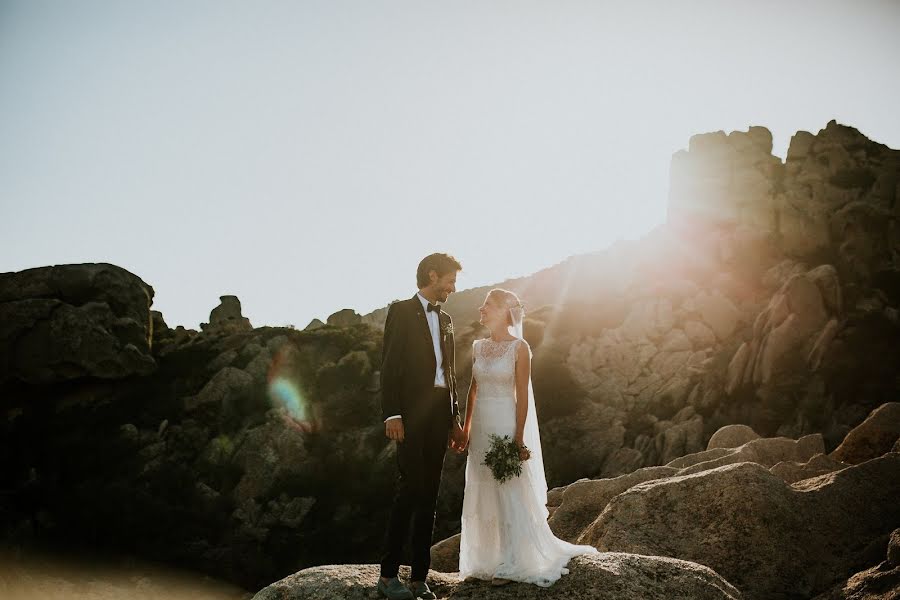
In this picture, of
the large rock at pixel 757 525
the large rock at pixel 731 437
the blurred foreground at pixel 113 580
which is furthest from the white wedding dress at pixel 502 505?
the blurred foreground at pixel 113 580

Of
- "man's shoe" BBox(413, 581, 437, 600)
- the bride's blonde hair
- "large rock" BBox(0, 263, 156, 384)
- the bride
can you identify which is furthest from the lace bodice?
"large rock" BBox(0, 263, 156, 384)

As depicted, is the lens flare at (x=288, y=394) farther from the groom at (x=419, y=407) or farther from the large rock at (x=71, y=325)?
the groom at (x=419, y=407)

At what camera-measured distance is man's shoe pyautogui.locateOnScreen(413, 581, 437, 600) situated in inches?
202

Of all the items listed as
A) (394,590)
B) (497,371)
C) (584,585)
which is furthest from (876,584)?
(394,590)

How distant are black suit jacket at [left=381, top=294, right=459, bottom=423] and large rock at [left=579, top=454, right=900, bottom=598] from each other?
3539 millimetres

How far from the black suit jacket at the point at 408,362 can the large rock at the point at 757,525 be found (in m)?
3.54

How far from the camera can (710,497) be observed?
773 centimetres

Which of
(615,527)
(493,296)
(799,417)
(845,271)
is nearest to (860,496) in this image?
(615,527)

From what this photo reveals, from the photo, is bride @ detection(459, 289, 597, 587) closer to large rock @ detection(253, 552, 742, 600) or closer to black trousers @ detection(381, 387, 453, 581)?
large rock @ detection(253, 552, 742, 600)

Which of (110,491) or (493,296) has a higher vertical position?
(493,296)

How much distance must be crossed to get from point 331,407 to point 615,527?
38871 millimetres

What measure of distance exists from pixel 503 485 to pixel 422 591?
129cm

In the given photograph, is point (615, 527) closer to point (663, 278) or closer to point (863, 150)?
point (663, 278)

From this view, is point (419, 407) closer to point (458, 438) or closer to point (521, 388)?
point (458, 438)
